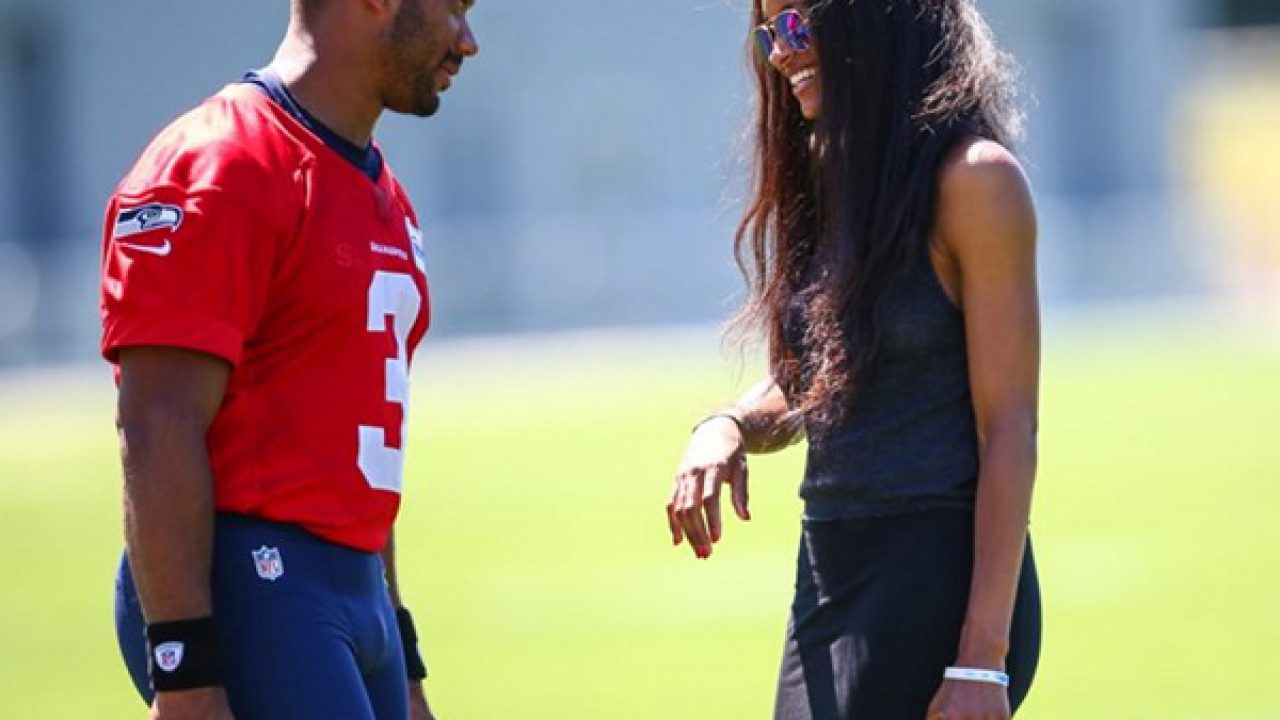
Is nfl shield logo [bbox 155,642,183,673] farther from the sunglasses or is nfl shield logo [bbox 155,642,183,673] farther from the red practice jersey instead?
the sunglasses

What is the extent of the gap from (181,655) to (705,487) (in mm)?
1012

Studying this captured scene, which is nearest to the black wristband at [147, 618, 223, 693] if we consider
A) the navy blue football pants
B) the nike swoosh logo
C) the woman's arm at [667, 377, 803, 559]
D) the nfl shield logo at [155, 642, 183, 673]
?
the nfl shield logo at [155, 642, 183, 673]

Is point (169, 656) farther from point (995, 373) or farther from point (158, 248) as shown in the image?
point (995, 373)

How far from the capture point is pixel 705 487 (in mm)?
4203

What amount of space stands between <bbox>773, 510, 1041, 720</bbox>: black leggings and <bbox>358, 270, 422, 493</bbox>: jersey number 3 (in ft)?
2.44

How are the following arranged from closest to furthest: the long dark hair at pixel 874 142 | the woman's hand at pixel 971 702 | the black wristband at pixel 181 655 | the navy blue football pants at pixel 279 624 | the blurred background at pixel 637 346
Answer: the black wristband at pixel 181 655
the navy blue football pants at pixel 279 624
the woman's hand at pixel 971 702
the long dark hair at pixel 874 142
the blurred background at pixel 637 346

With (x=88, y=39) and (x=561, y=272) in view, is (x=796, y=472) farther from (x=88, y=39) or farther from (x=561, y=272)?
(x=88, y=39)

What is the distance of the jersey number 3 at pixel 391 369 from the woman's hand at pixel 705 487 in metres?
0.50

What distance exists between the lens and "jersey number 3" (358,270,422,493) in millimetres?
3934

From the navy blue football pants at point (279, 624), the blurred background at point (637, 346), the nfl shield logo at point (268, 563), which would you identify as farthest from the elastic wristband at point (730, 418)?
the nfl shield logo at point (268, 563)

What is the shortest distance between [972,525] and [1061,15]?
107 feet

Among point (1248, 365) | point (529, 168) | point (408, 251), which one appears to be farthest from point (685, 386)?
point (408, 251)

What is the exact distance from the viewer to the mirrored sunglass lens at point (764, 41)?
4.26m

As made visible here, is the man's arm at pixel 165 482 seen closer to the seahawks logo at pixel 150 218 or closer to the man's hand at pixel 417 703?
the seahawks logo at pixel 150 218
